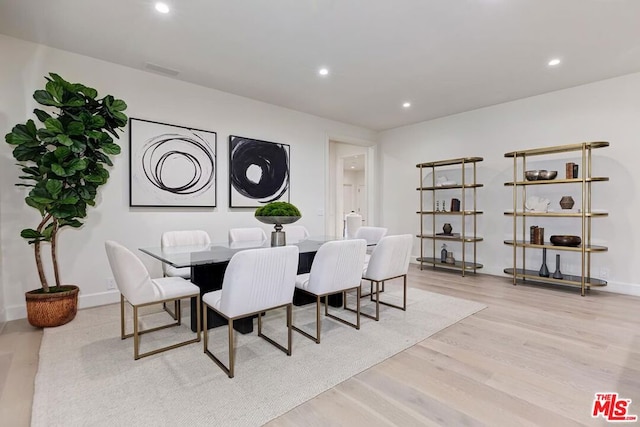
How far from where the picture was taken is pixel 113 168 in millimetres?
3443

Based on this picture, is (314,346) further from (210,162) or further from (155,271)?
(210,162)

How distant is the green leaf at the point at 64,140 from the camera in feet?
8.57

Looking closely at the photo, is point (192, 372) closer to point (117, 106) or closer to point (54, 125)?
point (54, 125)

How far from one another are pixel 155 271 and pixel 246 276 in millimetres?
2409

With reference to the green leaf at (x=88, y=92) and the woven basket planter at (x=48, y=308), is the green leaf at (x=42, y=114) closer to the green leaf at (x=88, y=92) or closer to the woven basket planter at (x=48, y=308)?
the green leaf at (x=88, y=92)

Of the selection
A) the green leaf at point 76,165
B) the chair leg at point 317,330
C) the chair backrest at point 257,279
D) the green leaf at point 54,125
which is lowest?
the chair leg at point 317,330

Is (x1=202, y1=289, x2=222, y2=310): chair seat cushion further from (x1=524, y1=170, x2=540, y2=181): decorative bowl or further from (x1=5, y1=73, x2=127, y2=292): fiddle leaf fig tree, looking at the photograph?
(x1=524, y1=170, x2=540, y2=181): decorative bowl

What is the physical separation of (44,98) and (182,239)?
5.44 feet

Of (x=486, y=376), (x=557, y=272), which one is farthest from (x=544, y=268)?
(x=486, y=376)

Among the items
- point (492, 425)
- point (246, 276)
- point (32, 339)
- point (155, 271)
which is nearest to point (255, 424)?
point (246, 276)

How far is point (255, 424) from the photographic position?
1563 mm

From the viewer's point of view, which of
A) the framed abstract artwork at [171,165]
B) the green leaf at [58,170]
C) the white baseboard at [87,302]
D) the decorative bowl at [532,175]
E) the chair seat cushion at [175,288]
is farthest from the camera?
the decorative bowl at [532,175]

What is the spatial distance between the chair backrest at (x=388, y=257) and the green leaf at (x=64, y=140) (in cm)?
280

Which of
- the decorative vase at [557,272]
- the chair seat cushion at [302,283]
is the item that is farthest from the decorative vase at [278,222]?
the decorative vase at [557,272]
